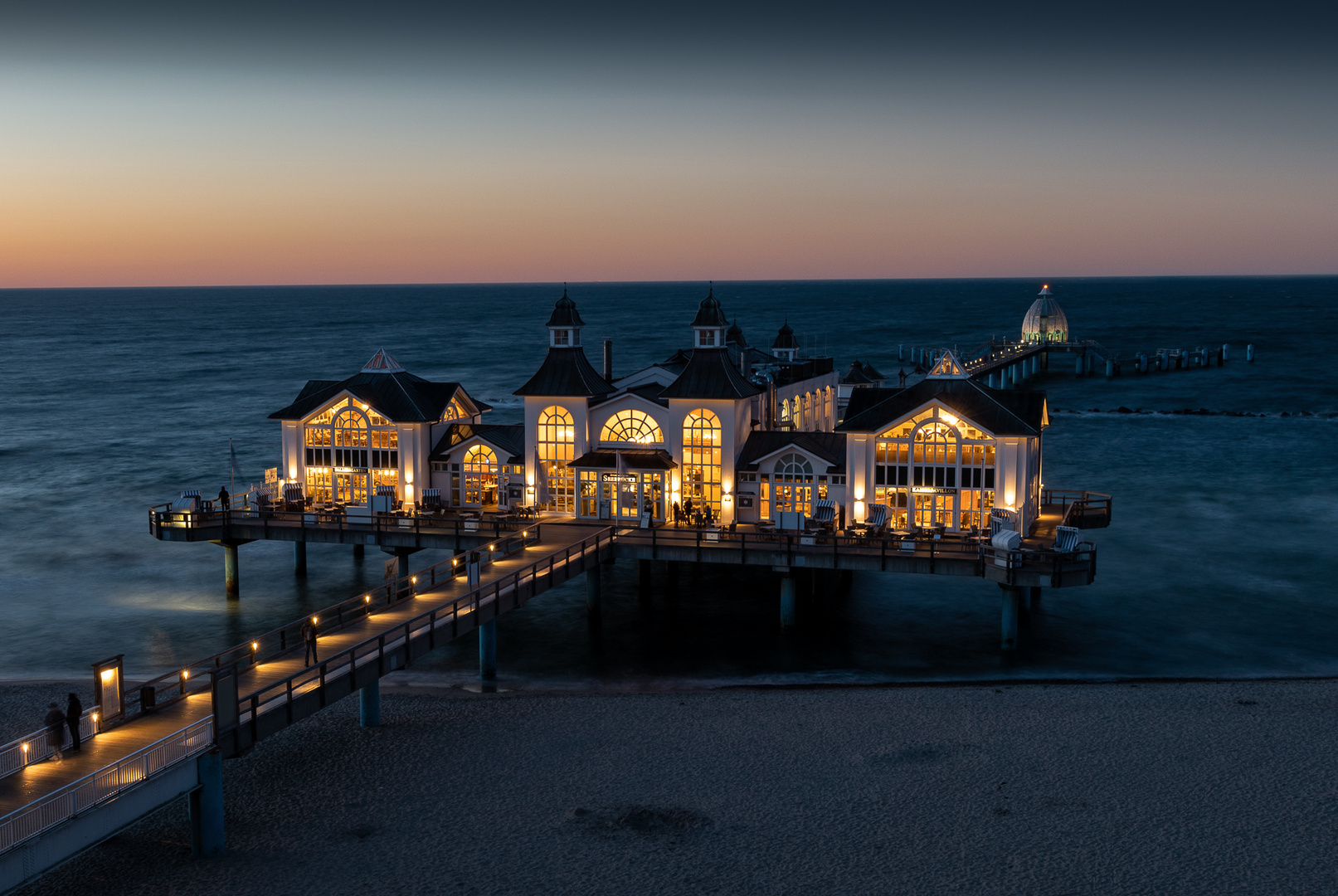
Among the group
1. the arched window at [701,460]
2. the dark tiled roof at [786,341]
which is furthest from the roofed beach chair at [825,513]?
the dark tiled roof at [786,341]

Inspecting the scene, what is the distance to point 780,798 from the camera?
24516 millimetres

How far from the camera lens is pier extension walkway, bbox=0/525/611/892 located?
61.2 ft

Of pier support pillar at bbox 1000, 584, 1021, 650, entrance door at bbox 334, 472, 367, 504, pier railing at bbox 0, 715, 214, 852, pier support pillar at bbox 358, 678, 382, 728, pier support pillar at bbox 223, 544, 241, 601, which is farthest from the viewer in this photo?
entrance door at bbox 334, 472, 367, 504

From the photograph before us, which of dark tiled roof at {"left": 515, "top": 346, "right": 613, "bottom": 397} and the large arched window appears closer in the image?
dark tiled roof at {"left": 515, "top": 346, "right": 613, "bottom": 397}

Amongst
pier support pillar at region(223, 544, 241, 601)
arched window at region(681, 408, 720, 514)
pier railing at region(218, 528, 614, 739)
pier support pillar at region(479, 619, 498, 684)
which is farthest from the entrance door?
pier support pillar at region(479, 619, 498, 684)

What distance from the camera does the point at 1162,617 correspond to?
1527 inches

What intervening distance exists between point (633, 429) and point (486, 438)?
517 cm

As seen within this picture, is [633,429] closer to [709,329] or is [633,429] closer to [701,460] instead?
Answer: [701,460]

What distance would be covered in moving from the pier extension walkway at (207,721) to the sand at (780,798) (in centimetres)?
171

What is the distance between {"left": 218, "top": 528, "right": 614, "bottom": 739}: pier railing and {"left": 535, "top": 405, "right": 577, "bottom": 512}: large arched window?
4127 mm

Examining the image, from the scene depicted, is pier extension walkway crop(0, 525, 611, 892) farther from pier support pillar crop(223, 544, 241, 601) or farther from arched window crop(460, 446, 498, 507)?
pier support pillar crop(223, 544, 241, 601)

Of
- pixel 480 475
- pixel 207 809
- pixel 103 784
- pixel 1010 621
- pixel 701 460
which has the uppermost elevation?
pixel 701 460

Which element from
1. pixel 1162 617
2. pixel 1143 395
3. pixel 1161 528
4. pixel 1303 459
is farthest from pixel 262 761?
pixel 1143 395

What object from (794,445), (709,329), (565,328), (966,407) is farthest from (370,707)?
(966,407)
